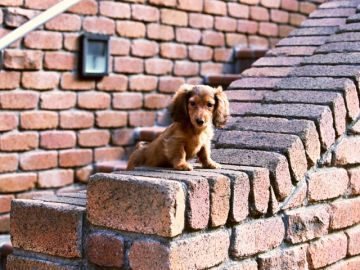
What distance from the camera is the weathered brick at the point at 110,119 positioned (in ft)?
14.2

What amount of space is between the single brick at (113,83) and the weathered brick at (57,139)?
35 cm

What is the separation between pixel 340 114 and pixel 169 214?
1016 mm

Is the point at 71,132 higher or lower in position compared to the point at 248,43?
lower

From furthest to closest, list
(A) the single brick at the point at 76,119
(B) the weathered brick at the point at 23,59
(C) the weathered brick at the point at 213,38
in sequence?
(C) the weathered brick at the point at 213,38 → (A) the single brick at the point at 76,119 → (B) the weathered brick at the point at 23,59

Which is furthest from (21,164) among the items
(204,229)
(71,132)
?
(204,229)

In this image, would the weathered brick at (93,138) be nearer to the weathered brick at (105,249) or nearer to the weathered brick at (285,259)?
the weathered brick at (285,259)

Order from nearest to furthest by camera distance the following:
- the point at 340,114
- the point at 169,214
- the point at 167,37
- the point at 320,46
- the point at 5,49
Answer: the point at 169,214
the point at 340,114
the point at 320,46
the point at 5,49
the point at 167,37

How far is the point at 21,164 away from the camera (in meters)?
3.91

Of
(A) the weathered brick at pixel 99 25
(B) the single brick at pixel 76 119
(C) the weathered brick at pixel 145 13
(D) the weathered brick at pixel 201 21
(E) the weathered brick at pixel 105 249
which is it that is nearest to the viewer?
(E) the weathered brick at pixel 105 249

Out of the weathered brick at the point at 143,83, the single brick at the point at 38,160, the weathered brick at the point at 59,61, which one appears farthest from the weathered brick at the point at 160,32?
the single brick at the point at 38,160

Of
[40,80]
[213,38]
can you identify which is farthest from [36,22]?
[213,38]

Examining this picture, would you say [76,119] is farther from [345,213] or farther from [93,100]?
[345,213]

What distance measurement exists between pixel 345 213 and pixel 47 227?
121 centimetres

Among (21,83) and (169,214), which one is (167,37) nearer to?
(21,83)
